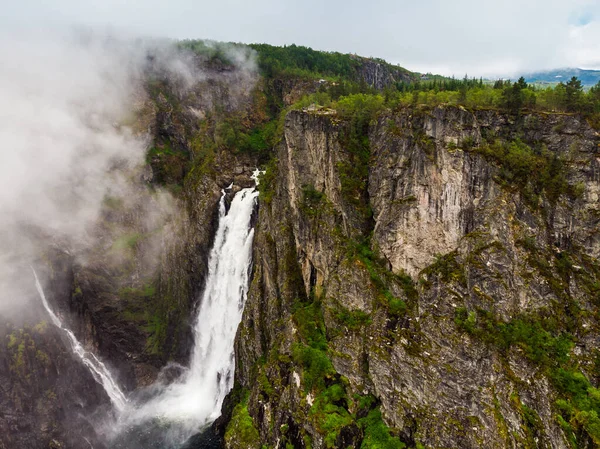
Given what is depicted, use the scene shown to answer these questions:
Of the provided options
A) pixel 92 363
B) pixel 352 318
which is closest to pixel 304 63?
pixel 352 318

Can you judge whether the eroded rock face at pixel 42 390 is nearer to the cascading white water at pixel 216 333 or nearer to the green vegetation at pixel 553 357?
the cascading white water at pixel 216 333

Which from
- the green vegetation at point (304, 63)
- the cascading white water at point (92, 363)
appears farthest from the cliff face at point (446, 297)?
the green vegetation at point (304, 63)

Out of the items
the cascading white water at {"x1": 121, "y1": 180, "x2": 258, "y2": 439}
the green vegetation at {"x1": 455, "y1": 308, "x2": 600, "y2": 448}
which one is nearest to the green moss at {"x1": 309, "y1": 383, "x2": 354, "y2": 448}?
the green vegetation at {"x1": 455, "y1": 308, "x2": 600, "y2": 448}

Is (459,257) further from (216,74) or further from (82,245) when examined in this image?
(216,74)

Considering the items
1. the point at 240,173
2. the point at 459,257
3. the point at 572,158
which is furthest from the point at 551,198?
the point at 240,173

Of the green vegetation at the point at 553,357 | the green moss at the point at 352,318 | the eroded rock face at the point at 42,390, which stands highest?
the green vegetation at the point at 553,357
